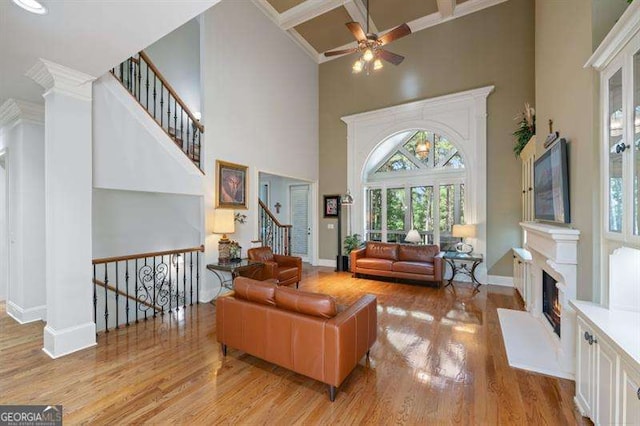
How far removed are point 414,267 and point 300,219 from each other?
4.04 metres

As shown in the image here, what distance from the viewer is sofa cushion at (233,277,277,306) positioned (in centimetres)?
240

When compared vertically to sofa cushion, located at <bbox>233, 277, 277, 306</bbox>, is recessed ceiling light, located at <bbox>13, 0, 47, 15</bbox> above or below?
above

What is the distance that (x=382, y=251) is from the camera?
6062 mm

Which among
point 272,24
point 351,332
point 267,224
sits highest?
point 272,24

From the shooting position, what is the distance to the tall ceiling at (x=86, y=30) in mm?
1810

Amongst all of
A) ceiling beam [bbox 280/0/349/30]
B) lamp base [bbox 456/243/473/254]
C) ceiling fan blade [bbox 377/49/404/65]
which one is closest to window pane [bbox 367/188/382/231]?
lamp base [bbox 456/243/473/254]

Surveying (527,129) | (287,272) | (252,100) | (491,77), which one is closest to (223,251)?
(287,272)

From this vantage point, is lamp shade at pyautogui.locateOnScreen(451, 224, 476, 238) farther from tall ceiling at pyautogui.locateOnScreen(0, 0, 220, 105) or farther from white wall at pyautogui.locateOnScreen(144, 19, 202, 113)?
white wall at pyautogui.locateOnScreen(144, 19, 202, 113)

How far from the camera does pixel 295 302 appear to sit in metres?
2.24

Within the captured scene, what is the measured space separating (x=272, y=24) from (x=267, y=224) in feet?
14.6

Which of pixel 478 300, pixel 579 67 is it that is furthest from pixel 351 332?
pixel 478 300

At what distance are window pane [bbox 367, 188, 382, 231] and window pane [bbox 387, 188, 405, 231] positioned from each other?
0.23 meters

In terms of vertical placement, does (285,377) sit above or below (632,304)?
below

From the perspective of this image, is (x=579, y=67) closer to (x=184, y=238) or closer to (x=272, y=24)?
(x=272, y=24)
